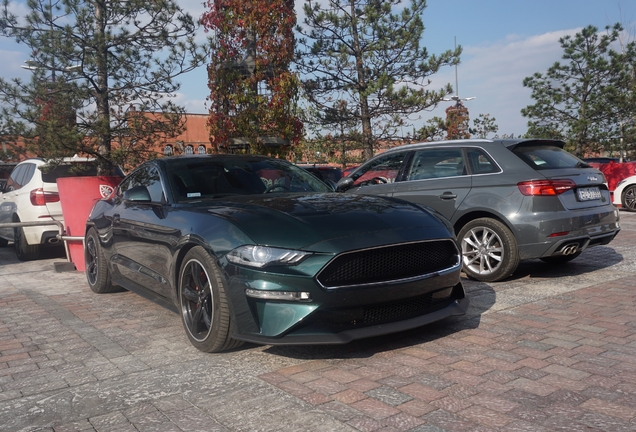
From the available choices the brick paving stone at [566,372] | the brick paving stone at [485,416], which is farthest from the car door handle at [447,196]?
the brick paving stone at [485,416]

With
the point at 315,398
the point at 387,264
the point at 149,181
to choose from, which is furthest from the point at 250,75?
the point at 315,398

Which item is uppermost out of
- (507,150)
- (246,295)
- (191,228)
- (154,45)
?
(154,45)

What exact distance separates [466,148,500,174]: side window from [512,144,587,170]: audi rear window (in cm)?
28

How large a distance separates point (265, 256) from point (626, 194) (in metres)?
14.5

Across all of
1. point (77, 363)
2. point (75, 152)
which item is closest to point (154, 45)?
point (75, 152)

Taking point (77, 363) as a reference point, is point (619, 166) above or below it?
above

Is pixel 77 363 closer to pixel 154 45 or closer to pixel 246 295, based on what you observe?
pixel 246 295

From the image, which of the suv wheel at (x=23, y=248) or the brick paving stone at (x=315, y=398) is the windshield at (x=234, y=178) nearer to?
the brick paving stone at (x=315, y=398)

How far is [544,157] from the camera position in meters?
6.71

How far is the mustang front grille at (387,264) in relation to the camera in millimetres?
3922

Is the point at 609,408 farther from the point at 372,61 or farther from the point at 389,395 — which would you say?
the point at 372,61

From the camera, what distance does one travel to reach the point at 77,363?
4293 mm

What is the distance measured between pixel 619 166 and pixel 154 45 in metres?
13.0

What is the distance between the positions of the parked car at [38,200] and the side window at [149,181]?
11.3 ft
